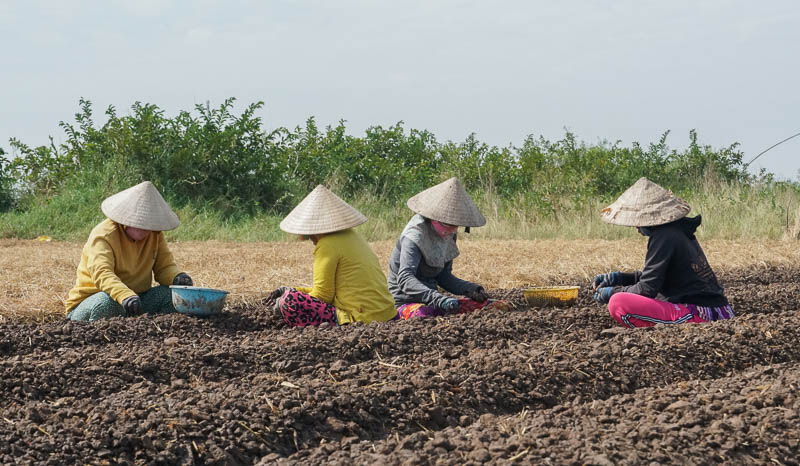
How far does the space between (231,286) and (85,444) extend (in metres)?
4.01

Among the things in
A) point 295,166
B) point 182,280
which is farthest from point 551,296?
point 295,166

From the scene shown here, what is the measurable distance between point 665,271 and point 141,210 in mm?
3372

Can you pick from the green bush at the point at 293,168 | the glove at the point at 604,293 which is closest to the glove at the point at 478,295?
the glove at the point at 604,293

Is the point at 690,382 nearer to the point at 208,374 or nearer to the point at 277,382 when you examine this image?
the point at 277,382

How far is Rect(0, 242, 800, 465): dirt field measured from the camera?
3014mm

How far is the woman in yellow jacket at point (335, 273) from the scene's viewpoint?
505cm

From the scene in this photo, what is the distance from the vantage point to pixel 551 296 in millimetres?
5949

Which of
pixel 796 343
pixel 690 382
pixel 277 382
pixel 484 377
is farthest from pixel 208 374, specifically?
pixel 796 343

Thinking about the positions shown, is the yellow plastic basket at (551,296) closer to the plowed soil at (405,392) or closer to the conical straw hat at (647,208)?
the plowed soil at (405,392)

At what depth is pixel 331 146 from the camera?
61.0 ft

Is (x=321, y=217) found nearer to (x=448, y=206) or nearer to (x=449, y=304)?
(x=448, y=206)

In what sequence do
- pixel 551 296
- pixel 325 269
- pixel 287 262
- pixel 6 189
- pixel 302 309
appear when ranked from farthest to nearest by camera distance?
pixel 6 189, pixel 287 262, pixel 551 296, pixel 302 309, pixel 325 269

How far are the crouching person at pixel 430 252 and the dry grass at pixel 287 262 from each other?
5.48 feet

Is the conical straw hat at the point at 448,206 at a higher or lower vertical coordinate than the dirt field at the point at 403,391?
higher
